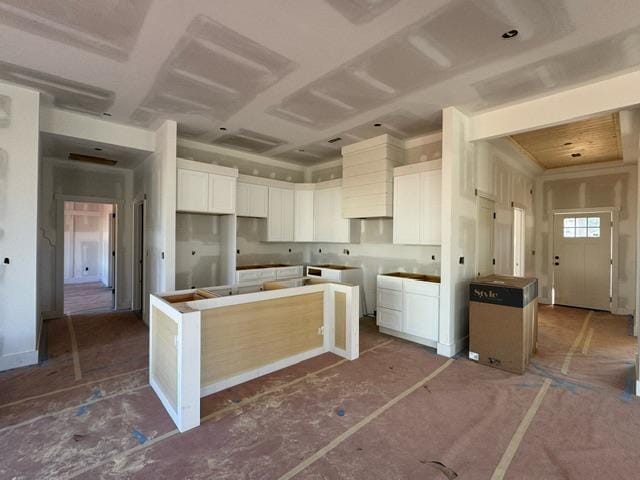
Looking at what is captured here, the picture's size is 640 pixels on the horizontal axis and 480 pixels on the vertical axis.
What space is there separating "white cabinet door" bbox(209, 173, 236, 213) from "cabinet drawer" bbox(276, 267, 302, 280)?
1.44 m

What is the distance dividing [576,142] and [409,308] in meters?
3.80

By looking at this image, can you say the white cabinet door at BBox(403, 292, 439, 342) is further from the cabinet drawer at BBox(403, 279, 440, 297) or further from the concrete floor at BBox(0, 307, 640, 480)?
the concrete floor at BBox(0, 307, 640, 480)

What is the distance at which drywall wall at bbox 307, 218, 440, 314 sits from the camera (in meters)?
4.88

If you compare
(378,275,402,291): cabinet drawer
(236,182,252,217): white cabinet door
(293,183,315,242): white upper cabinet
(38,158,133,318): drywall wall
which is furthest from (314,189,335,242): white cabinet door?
(38,158,133,318): drywall wall

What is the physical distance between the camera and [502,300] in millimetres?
3416

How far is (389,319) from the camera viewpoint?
14.7ft

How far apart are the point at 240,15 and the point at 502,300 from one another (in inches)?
142

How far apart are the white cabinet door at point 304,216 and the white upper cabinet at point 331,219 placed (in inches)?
4.0

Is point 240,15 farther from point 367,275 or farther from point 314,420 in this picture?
point 367,275

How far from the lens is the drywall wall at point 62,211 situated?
17.2ft

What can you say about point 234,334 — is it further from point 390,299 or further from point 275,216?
point 275,216

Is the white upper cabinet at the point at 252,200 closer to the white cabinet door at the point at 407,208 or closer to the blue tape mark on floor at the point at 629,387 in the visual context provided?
the white cabinet door at the point at 407,208

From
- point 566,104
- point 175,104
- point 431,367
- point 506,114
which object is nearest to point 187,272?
point 175,104

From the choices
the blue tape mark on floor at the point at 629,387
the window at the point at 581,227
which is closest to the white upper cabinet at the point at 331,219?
the blue tape mark on floor at the point at 629,387
